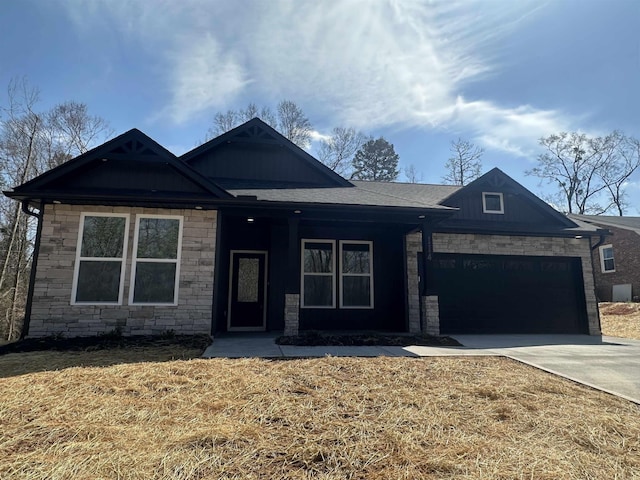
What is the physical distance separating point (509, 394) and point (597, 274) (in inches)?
805

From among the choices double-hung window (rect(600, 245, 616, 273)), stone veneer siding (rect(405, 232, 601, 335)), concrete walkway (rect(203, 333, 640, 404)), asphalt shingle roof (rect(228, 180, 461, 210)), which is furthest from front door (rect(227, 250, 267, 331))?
double-hung window (rect(600, 245, 616, 273))

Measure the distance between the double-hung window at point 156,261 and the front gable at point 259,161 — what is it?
9.28 ft

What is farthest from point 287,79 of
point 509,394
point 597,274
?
point 597,274

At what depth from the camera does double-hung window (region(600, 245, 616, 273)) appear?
18.9m

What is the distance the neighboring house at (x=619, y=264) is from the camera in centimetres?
1755

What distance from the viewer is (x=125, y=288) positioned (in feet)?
23.7

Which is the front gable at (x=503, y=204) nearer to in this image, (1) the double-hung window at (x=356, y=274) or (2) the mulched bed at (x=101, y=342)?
(1) the double-hung window at (x=356, y=274)

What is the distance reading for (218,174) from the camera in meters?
10.1

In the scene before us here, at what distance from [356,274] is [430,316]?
2.30m

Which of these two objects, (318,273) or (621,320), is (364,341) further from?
(621,320)

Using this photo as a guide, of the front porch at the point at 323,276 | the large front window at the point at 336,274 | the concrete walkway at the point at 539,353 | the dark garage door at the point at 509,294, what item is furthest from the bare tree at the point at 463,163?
the concrete walkway at the point at 539,353

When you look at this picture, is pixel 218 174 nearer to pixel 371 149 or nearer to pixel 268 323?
pixel 268 323

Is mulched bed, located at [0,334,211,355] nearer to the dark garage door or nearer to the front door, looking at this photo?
the front door

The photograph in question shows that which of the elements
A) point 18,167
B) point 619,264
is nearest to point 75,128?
point 18,167
